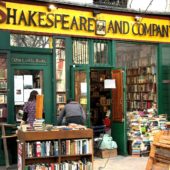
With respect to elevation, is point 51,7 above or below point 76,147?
above

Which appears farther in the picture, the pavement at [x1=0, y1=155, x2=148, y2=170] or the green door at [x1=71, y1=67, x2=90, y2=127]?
the green door at [x1=71, y1=67, x2=90, y2=127]

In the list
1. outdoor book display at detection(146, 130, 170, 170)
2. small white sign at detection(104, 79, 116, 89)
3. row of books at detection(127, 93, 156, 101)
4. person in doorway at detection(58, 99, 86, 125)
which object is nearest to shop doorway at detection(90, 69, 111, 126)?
row of books at detection(127, 93, 156, 101)

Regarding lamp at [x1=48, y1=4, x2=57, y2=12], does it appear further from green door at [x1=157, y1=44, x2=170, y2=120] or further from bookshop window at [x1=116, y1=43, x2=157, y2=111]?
green door at [x1=157, y1=44, x2=170, y2=120]

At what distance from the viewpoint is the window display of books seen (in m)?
12.5

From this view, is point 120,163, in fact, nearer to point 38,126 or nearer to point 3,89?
point 38,126

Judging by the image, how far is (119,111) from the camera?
492 inches

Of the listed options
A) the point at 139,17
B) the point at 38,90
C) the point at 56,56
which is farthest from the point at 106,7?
the point at 38,90

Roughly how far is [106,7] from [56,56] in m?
2.24

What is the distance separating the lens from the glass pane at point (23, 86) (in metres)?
11.3

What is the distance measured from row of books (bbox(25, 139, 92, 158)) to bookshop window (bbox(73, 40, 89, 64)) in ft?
12.4


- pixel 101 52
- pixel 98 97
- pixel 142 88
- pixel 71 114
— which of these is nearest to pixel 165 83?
pixel 142 88

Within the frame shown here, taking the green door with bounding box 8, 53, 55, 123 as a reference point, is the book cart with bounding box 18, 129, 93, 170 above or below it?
below

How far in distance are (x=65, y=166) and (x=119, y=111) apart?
4003 millimetres

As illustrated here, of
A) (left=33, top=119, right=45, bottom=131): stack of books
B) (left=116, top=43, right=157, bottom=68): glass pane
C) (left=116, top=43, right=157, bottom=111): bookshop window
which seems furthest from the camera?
(left=116, top=43, right=157, bottom=111): bookshop window
